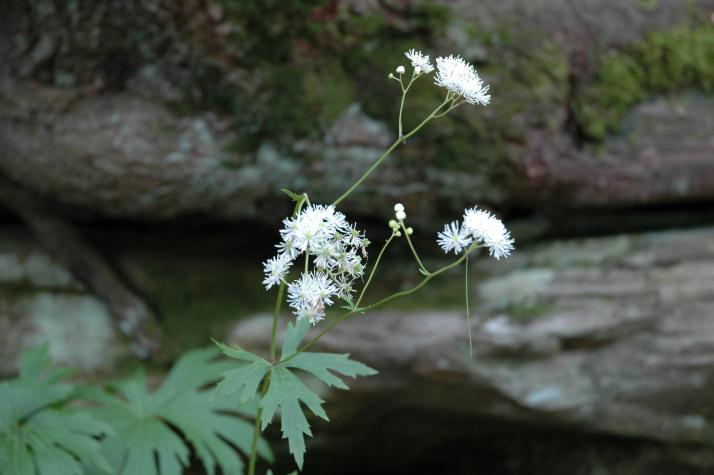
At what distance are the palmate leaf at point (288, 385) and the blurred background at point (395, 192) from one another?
1.73 metres

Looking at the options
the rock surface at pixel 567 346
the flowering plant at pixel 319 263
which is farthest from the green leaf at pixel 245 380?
the rock surface at pixel 567 346

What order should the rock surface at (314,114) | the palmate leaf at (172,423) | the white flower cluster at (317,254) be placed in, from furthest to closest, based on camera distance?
the rock surface at (314,114) → the palmate leaf at (172,423) → the white flower cluster at (317,254)

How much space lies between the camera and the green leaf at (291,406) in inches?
61.2

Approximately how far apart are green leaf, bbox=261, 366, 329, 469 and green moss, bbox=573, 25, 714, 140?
92.3 inches

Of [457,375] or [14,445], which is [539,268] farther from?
[14,445]

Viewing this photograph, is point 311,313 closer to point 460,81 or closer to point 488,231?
point 488,231

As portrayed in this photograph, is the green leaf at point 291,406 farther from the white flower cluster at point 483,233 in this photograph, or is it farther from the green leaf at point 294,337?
the white flower cluster at point 483,233

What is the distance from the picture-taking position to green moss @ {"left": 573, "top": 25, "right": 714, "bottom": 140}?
139 inches

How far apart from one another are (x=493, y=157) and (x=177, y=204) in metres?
1.38

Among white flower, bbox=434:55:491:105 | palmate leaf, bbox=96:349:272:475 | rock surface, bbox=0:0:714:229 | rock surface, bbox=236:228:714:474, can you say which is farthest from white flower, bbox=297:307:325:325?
rock surface, bbox=236:228:714:474

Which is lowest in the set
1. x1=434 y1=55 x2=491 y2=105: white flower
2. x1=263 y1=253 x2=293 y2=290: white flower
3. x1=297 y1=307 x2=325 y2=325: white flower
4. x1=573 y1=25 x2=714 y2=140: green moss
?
x1=297 y1=307 x2=325 y2=325: white flower

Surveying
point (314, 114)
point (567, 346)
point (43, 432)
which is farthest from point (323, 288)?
point (567, 346)

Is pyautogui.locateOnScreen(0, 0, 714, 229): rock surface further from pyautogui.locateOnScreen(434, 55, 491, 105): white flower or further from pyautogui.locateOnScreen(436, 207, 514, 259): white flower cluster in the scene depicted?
pyautogui.locateOnScreen(436, 207, 514, 259): white flower cluster

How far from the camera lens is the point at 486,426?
4.00 meters
